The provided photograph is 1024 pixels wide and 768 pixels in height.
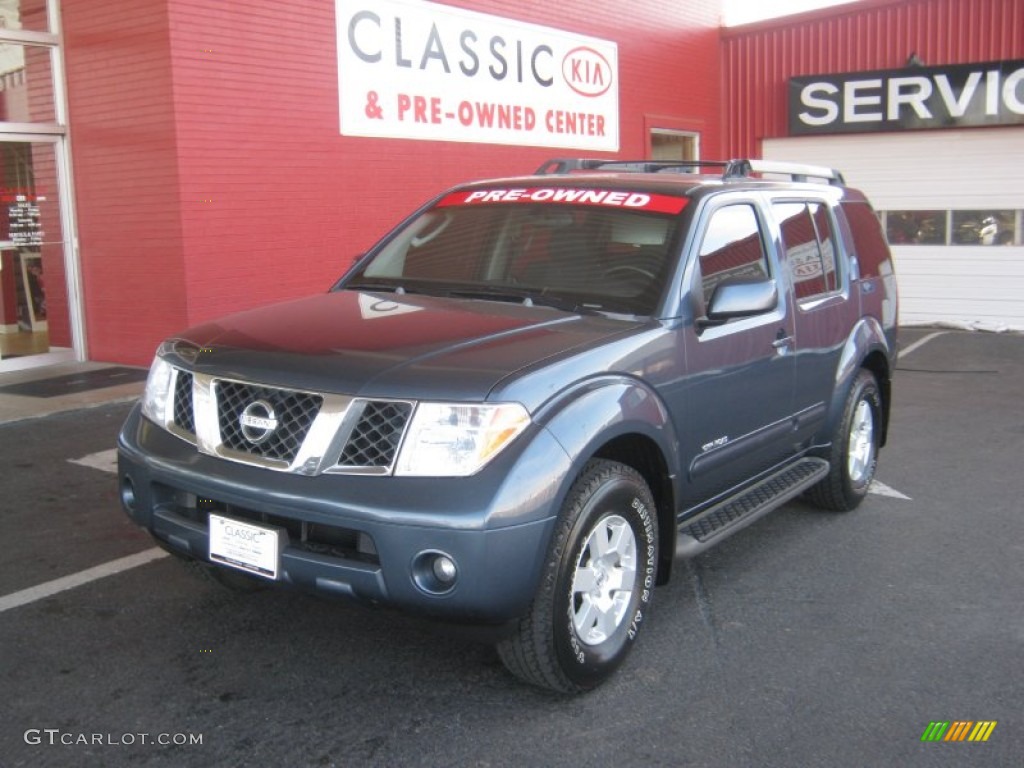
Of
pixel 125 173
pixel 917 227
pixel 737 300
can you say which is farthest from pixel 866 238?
pixel 917 227

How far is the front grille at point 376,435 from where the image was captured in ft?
10.6

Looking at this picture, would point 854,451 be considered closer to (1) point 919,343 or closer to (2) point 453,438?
(2) point 453,438

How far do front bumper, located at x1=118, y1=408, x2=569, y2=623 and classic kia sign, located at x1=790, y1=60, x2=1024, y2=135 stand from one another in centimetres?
1409

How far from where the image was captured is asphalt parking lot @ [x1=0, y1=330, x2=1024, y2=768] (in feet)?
10.7

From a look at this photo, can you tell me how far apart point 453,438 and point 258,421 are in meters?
0.68

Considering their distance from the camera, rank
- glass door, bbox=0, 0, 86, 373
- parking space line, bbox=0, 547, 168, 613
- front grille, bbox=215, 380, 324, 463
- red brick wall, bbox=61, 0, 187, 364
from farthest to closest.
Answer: glass door, bbox=0, 0, 86, 373
red brick wall, bbox=61, 0, 187, 364
parking space line, bbox=0, 547, 168, 613
front grille, bbox=215, 380, 324, 463

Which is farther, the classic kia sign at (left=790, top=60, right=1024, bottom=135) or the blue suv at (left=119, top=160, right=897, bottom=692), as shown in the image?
the classic kia sign at (left=790, top=60, right=1024, bottom=135)

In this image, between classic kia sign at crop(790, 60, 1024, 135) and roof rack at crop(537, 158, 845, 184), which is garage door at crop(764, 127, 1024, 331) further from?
roof rack at crop(537, 158, 845, 184)

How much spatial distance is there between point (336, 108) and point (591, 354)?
27.6 feet

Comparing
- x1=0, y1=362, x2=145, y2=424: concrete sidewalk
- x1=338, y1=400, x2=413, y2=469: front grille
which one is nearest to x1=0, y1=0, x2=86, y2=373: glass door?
x1=0, y1=362, x2=145, y2=424: concrete sidewalk

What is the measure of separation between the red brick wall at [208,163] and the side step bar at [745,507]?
6577 mm

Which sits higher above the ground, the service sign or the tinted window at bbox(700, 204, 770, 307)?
the service sign

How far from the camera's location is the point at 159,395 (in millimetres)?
3895

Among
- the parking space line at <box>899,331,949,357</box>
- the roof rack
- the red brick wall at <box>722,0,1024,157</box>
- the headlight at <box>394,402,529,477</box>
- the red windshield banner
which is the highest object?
the red brick wall at <box>722,0,1024,157</box>
